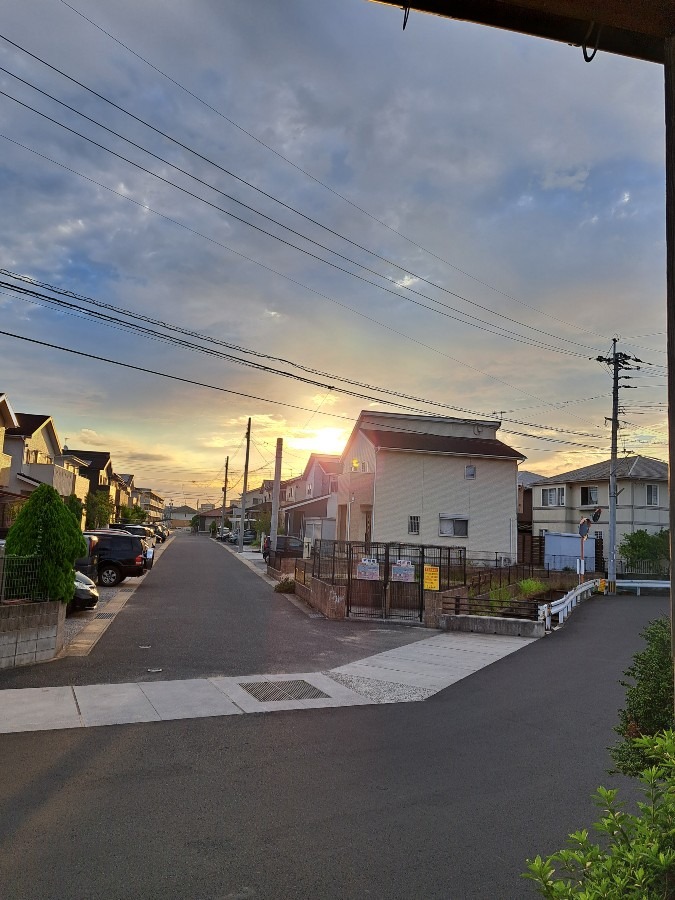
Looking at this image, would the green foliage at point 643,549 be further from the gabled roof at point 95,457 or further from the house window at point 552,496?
the gabled roof at point 95,457

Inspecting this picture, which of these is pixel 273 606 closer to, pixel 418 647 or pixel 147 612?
pixel 147 612

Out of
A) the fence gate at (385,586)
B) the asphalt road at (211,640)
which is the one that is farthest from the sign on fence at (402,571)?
the asphalt road at (211,640)

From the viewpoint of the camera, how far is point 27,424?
4491cm

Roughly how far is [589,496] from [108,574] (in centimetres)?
3631

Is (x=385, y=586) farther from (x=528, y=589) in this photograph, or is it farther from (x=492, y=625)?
(x=528, y=589)

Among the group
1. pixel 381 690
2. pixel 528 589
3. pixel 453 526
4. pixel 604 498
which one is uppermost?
pixel 604 498

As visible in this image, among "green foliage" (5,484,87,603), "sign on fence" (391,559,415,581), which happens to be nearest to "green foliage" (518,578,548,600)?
"sign on fence" (391,559,415,581)

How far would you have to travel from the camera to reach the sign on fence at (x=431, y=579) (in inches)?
708

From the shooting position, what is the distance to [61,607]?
1135cm

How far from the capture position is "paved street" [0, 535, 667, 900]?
4.34 meters

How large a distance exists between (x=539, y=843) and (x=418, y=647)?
9.25 meters

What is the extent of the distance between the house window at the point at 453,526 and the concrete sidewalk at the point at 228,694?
21.3 metres

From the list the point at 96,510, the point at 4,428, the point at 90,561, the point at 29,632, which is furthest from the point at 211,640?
the point at 96,510

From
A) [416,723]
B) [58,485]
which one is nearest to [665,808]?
[416,723]
